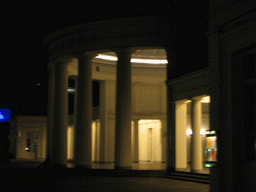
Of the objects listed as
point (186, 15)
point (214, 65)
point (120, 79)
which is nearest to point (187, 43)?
point (186, 15)

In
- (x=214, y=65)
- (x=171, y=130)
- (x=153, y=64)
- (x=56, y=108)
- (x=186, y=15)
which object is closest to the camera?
(x=214, y=65)

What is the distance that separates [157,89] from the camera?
1613 inches

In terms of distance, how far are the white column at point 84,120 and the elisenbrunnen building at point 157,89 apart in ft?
0.21

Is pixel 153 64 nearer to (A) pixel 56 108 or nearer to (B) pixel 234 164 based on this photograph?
(A) pixel 56 108

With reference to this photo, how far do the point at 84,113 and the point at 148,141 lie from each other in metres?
15.7

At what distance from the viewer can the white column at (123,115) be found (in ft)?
87.9

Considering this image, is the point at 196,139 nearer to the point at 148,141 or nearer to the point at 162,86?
the point at 162,86

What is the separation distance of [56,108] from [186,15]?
1184cm

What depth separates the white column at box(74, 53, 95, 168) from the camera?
28.5 metres

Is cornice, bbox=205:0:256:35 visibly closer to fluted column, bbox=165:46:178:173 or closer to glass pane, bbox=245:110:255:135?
glass pane, bbox=245:110:255:135

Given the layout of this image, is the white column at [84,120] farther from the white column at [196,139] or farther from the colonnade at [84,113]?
the white column at [196,139]

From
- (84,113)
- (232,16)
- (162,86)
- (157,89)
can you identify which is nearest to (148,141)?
(157,89)

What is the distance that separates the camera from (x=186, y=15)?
25.6 meters

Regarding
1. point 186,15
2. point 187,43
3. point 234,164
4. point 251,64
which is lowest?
point 234,164
